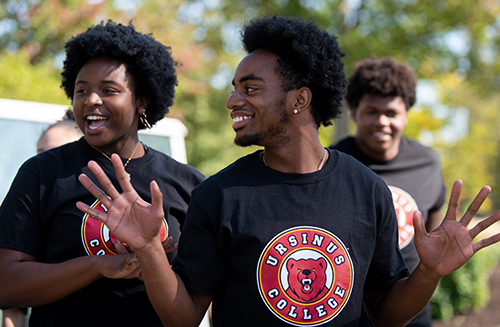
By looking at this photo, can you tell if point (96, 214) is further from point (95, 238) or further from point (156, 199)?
point (95, 238)

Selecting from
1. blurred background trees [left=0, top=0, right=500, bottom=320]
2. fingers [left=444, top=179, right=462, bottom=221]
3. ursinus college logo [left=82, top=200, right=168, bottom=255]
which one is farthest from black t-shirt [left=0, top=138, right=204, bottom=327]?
blurred background trees [left=0, top=0, right=500, bottom=320]

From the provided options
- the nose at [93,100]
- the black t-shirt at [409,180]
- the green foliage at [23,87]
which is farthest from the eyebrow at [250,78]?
the green foliage at [23,87]

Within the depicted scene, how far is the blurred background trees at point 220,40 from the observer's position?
905cm

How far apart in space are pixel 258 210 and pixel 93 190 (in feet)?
2.17

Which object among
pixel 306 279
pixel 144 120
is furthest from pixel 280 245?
pixel 144 120

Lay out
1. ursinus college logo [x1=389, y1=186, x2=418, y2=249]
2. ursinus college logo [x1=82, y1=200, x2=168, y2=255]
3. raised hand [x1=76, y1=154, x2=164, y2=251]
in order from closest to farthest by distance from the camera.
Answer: raised hand [x1=76, y1=154, x2=164, y2=251] < ursinus college logo [x1=82, y1=200, x2=168, y2=255] < ursinus college logo [x1=389, y1=186, x2=418, y2=249]

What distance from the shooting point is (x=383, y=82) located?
3.82 meters

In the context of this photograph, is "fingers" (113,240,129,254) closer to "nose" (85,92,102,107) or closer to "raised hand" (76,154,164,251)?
"raised hand" (76,154,164,251)

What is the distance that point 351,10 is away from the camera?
9562 mm

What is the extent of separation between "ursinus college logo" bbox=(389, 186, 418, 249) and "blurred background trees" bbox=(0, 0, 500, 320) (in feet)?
11.3

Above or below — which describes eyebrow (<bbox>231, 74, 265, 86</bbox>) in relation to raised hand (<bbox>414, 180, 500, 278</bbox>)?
above

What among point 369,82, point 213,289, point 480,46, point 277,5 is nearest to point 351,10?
point 277,5

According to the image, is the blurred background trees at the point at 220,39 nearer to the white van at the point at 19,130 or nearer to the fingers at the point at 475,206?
the white van at the point at 19,130

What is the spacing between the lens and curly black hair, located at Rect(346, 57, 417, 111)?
12.4 feet
